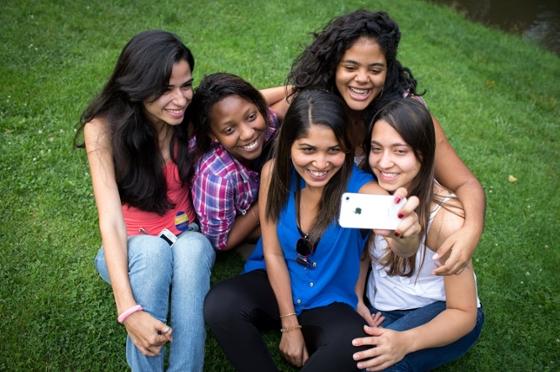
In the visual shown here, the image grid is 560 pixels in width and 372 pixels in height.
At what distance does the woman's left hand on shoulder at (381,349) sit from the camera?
87.4 inches

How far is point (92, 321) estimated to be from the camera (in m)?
2.81

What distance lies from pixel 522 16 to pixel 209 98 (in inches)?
405

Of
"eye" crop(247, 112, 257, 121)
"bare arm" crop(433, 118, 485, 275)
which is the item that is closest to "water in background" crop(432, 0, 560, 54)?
"bare arm" crop(433, 118, 485, 275)

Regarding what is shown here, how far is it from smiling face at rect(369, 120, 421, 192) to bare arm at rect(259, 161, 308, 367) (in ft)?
1.90

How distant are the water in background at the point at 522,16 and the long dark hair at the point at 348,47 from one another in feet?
25.4

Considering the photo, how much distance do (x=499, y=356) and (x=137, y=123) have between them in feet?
8.48

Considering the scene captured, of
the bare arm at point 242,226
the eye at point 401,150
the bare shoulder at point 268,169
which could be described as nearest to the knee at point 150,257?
the bare arm at point 242,226

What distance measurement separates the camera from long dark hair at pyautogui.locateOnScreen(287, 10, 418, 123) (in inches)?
104

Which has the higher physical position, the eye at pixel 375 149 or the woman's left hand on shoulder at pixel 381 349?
the eye at pixel 375 149

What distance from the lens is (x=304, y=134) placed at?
2305 millimetres

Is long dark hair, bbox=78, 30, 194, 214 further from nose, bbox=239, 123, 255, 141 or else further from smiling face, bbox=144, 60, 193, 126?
nose, bbox=239, 123, 255, 141

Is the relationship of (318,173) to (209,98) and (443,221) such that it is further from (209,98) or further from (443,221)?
(209,98)

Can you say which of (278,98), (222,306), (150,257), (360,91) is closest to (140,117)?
(150,257)

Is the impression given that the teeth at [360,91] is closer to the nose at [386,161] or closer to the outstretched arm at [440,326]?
the nose at [386,161]
